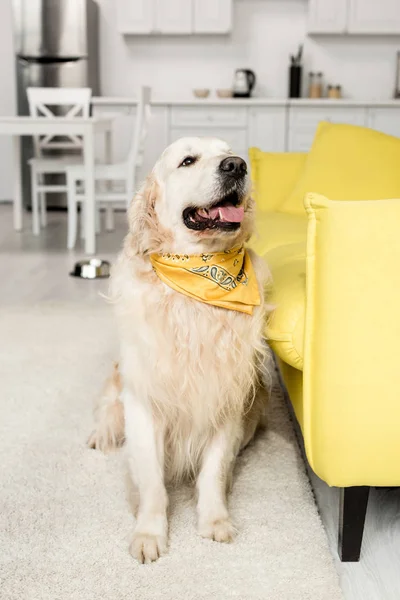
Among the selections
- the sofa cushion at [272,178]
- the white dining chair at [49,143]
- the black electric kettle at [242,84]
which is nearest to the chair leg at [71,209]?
the white dining chair at [49,143]

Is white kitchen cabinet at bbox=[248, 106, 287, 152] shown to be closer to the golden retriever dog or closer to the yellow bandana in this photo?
the golden retriever dog

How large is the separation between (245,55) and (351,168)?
14.9 ft

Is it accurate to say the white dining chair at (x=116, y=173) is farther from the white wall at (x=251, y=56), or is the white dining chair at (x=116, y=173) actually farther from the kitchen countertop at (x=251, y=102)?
the white wall at (x=251, y=56)

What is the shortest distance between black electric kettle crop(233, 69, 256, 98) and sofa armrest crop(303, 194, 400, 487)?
559 cm

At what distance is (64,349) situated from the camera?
2.71 metres

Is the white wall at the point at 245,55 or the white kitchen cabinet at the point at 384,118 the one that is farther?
the white wall at the point at 245,55

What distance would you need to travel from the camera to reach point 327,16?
6.48m

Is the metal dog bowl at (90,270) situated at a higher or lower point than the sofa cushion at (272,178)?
lower

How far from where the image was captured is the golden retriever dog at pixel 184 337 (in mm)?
1446

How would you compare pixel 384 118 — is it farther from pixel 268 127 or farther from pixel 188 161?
pixel 188 161

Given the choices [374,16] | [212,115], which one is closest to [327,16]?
[374,16]

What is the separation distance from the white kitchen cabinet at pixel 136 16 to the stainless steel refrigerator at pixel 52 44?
29 centimetres

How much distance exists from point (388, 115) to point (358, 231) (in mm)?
5635

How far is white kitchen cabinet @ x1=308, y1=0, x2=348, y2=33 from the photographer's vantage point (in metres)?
6.43
